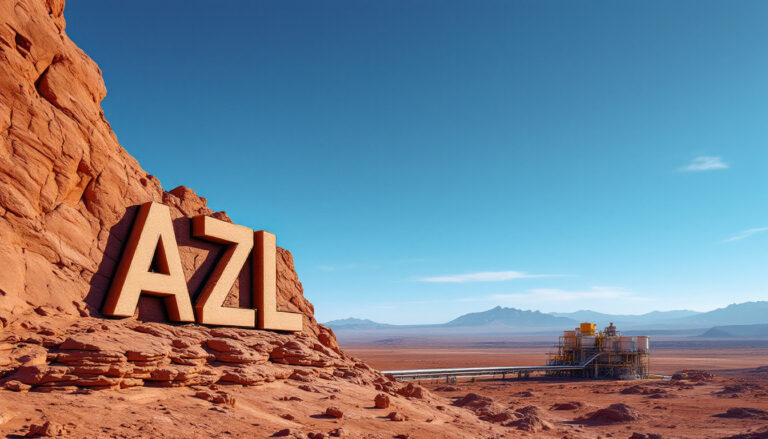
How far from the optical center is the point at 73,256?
14203mm

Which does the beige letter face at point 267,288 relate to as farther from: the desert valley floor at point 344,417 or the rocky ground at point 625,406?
the rocky ground at point 625,406

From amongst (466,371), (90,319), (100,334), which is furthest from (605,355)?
(100,334)

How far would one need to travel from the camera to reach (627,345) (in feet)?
155

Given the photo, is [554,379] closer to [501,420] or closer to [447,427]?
[501,420]

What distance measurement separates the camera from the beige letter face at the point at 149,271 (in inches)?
586

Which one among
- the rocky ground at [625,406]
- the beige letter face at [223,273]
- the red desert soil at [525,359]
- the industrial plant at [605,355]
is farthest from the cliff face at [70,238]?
the red desert soil at [525,359]

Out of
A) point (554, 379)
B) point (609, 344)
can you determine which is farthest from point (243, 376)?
point (609, 344)

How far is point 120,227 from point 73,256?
194cm

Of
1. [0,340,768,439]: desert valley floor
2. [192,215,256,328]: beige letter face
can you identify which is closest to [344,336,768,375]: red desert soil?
[0,340,768,439]: desert valley floor

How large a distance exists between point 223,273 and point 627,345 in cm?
4079

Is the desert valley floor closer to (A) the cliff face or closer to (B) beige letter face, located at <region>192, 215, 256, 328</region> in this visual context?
(A) the cliff face

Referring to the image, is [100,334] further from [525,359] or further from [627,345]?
[525,359]

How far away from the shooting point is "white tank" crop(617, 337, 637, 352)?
4688cm

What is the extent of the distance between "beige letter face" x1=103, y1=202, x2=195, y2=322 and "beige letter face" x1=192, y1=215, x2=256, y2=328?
75cm
